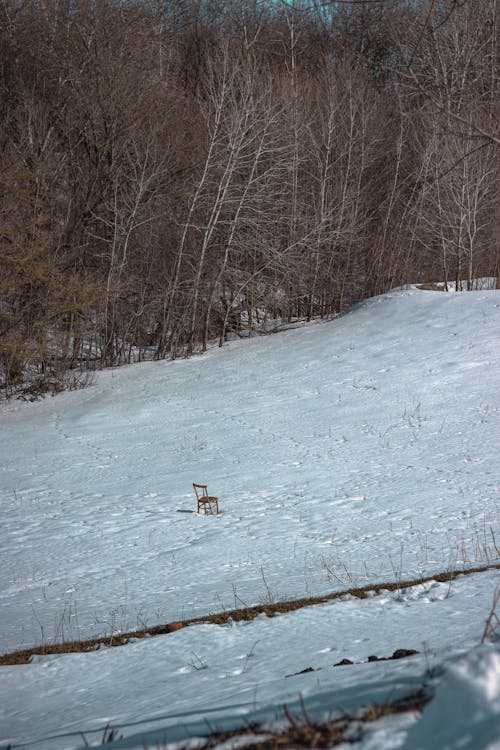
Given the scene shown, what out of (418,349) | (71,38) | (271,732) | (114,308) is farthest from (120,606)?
(71,38)

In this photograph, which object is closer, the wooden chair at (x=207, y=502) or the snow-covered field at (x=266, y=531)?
the snow-covered field at (x=266, y=531)

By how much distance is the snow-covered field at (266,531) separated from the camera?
3.11m

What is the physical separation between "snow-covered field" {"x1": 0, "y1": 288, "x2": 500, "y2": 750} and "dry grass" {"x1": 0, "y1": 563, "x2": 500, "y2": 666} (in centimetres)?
25

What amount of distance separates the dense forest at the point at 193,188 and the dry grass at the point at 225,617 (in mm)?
14920

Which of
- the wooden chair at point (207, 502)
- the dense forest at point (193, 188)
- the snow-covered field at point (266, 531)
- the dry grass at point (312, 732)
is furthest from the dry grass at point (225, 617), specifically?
the dense forest at point (193, 188)

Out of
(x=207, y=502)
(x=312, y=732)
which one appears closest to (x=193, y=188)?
(x=207, y=502)

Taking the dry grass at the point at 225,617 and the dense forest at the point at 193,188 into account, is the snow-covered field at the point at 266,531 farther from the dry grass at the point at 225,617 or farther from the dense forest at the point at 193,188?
the dense forest at the point at 193,188

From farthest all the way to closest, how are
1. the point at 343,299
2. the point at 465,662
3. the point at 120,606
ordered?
1. the point at 343,299
2. the point at 120,606
3. the point at 465,662

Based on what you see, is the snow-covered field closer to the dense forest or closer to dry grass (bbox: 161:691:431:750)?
dry grass (bbox: 161:691:431:750)

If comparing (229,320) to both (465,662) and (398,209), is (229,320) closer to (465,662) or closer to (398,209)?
(398,209)

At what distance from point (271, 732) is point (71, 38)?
2594 centimetres

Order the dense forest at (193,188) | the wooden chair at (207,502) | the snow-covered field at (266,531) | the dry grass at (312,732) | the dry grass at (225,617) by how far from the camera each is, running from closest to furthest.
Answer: the dry grass at (312,732)
the snow-covered field at (266,531)
the dry grass at (225,617)
the wooden chair at (207,502)
the dense forest at (193,188)

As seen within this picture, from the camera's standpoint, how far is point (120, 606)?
6.74 meters

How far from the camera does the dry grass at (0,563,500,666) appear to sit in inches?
209
